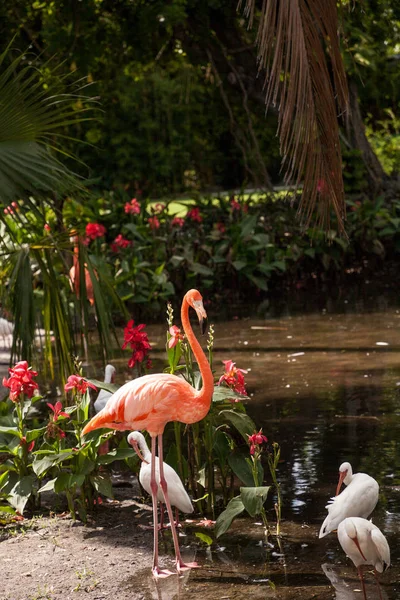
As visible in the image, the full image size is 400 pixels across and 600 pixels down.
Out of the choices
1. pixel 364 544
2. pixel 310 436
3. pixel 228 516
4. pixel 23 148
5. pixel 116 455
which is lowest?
pixel 310 436

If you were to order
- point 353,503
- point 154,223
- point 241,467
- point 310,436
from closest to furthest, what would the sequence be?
1. point 353,503
2. point 241,467
3. point 310,436
4. point 154,223

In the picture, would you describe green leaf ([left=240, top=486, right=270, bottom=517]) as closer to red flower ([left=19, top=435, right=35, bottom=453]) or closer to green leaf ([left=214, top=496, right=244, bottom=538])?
green leaf ([left=214, top=496, right=244, bottom=538])

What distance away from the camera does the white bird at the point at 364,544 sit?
4086mm

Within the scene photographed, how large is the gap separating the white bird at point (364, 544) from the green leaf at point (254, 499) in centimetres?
60

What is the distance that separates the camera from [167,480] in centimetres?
502

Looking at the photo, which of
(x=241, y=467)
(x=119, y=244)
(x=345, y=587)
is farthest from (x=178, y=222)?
(x=345, y=587)

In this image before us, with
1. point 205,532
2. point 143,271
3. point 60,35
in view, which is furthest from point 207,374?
point 60,35

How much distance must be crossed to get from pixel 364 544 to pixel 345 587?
0.35 meters

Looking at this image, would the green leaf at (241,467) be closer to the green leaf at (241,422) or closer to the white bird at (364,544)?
the green leaf at (241,422)

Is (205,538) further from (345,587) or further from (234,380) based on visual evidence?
(234,380)

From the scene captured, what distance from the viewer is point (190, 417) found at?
4762mm

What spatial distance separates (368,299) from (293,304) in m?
1.02

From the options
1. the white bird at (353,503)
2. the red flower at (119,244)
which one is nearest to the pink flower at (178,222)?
the red flower at (119,244)

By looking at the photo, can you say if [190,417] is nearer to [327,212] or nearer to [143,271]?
[327,212]
